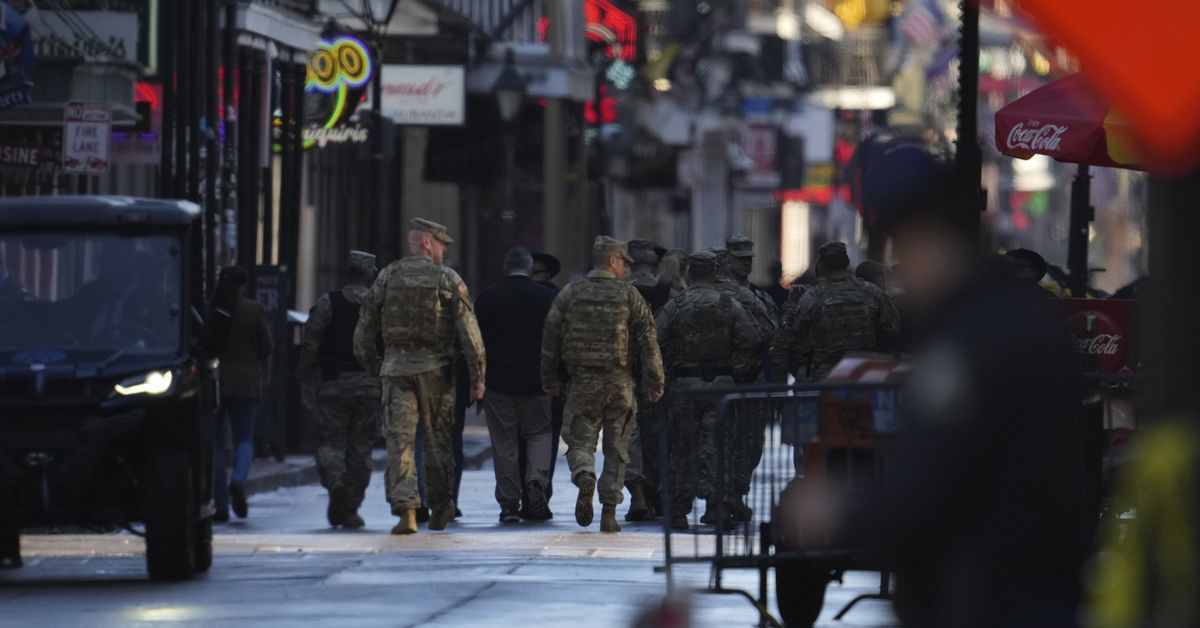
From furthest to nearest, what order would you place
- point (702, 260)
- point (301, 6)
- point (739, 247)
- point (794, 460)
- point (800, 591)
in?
point (301, 6)
point (739, 247)
point (702, 260)
point (800, 591)
point (794, 460)

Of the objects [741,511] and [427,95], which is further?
[427,95]

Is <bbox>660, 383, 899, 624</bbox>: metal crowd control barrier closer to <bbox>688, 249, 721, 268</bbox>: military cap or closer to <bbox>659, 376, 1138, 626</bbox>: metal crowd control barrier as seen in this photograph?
<bbox>659, 376, 1138, 626</bbox>: metal crowd control barrier

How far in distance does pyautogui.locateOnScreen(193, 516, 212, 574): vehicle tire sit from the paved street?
7cm

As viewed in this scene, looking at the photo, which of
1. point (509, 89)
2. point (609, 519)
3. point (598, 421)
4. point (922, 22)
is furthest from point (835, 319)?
point (922, 22)

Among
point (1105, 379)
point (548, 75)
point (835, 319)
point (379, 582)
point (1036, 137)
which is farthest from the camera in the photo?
point (548, 75)

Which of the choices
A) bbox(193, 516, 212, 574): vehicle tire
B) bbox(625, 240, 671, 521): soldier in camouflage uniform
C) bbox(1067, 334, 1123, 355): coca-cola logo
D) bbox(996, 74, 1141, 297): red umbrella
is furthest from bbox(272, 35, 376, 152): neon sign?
bbox(1067, 334, 1123, 355): coca-cola logo

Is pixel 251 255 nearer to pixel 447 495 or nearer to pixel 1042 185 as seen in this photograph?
pixel 447 495

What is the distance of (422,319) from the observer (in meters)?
17.1

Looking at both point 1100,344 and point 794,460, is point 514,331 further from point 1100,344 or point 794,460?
point 794,460

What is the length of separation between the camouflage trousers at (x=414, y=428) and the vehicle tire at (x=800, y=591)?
604 centimetres

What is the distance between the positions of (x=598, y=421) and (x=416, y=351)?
1324 millimetres

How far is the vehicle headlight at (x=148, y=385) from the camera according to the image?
13633 millimetres

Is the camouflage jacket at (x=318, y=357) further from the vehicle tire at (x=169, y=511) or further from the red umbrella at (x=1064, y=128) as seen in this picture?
the red umbrella at (x=1064, y=128)

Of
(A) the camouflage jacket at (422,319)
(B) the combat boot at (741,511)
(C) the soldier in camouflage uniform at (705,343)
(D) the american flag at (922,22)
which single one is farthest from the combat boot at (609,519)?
(D) the american flag at (922,22)
